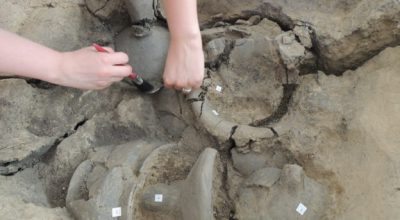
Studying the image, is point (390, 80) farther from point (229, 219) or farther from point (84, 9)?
point (84, 9)

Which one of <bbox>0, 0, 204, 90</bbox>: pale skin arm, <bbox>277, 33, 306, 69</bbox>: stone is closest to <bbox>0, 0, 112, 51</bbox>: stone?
<bbox>0, 0, 204, 90</bbox>: pale skin arm

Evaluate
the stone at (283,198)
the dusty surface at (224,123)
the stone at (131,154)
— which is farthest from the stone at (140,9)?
the stone at (283,198)

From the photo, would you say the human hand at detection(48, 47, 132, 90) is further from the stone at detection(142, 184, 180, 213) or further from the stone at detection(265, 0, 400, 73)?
the stone at detection(265, 0, 400, 73)

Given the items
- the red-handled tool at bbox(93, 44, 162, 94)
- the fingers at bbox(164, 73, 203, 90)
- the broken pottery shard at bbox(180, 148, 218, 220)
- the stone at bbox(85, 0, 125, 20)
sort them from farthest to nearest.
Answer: the stone at bbox(85, 0, 125, 20) → the red-handled tool at bbox(93, 44, 162, 94) → the fingers at bbox(164, 73, 203, 90) → the broken pottery shard at bbox(180, 148, 218, 220)

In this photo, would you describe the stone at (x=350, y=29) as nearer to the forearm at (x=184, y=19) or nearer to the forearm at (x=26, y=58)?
the forearm at (x=184, y=19)

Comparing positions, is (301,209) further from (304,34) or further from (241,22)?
(241,22)

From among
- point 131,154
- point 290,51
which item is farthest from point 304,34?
point 131,154

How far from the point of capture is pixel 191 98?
127 cm

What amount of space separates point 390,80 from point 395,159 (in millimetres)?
210

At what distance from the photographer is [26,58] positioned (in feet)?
3.64

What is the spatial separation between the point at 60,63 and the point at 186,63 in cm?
28

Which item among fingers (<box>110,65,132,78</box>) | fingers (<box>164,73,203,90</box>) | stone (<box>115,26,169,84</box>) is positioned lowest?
stone (<box>115,26,169,84</box>)

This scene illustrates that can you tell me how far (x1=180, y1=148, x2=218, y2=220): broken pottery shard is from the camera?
1030mm

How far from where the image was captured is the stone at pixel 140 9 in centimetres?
135
